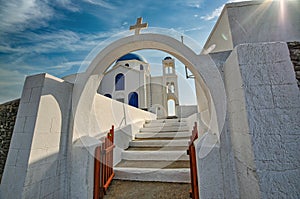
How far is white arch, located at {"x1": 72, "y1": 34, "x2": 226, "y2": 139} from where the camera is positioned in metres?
1.95

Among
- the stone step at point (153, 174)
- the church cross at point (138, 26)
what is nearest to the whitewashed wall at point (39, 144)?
the stone step at point (153, 174)

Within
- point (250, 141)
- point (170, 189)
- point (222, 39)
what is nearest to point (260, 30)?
point (222, 39)

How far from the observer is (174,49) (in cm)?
219

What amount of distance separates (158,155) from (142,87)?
9980 millimetres

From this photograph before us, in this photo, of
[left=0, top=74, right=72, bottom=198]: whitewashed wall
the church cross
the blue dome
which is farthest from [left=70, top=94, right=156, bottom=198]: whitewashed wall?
the blue dome

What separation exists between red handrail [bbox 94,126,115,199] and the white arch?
49cm

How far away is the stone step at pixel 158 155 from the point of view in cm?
348

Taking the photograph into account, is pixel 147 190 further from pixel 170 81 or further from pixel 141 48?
pixel 170 81

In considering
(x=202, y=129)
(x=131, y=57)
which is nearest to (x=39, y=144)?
(x=202, y=129)

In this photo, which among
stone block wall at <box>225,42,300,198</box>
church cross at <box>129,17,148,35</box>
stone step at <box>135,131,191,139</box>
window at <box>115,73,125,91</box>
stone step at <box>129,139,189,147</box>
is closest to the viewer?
stone block wall at <box>225,42,300,198</box>

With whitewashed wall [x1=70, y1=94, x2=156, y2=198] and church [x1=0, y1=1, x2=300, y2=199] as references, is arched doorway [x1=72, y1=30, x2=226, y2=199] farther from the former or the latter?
whitewashed wall [x1=70, y1=94, x2=156, y2=198]

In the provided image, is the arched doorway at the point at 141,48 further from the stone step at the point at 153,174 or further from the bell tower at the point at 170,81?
the bell tower at the point at 170,81

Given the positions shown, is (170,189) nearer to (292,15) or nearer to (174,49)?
(174,49)

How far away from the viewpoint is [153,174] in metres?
2.88
